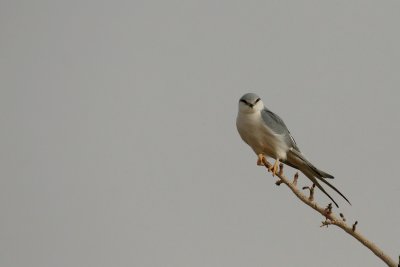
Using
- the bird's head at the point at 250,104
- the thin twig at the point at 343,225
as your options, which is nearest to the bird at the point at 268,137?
the bird's head at the point at 250,104

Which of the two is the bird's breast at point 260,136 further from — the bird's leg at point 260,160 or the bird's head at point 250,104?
the bird's leg at point 260,160

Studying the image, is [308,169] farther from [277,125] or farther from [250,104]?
[250,104]

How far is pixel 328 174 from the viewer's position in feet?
34.6

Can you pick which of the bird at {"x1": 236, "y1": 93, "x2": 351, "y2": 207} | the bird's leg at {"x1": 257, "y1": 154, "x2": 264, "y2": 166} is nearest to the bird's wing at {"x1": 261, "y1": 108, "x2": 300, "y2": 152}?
the bird at {"x1": 236, "y1": 93, "x2": 351, "y2": 207}

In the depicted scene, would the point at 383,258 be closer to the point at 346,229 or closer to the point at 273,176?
the point at 346,229

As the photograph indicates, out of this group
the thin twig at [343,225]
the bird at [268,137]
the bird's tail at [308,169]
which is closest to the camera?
the thin twig at [343,225]

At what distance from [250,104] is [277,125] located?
1.81 ft

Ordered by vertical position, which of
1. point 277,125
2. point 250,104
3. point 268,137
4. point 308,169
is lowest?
point 308,169

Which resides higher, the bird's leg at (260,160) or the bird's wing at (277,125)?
the bird's wing at (277,125)

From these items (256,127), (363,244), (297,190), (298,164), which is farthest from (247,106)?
(363,244)

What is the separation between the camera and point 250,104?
1106cm

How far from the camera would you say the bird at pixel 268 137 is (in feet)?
35.6

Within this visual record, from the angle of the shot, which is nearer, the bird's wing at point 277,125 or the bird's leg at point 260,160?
the bird's leg at point 260,160

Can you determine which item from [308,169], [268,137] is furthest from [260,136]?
[308,169]
